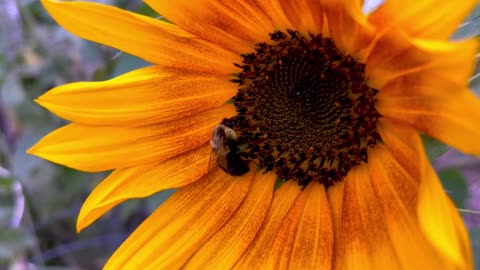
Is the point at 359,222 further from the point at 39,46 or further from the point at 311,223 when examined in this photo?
the point at 39,46

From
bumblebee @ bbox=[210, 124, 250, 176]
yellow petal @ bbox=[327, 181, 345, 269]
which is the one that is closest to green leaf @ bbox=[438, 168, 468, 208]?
yellow petal @ bbox=[327, 181, 345, 269]

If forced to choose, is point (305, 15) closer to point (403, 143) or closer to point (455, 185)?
point (403, 143)

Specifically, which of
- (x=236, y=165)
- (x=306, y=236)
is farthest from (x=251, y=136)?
(x=306, y=236)

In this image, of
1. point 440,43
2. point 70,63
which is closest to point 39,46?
point 70,63

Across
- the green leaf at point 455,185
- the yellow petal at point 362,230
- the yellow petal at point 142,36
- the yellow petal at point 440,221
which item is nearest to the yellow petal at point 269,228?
A: the yellow petal at point 362,230

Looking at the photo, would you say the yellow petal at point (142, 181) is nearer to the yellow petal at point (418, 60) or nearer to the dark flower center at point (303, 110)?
the dark flower center at point (303, 110)

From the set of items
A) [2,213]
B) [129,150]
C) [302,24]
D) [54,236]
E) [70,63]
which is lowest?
[54,236]

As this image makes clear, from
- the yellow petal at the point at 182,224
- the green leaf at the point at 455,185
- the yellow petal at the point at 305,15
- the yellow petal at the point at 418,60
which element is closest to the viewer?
the yellow petal at the point at 418,60
